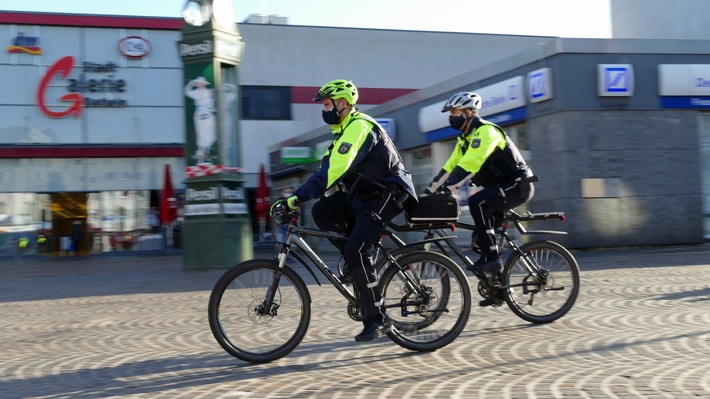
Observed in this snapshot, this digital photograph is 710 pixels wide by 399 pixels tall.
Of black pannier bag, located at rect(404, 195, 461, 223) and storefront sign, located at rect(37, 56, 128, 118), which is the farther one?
storefront sign, located at rect(37, 56, 128, 118)

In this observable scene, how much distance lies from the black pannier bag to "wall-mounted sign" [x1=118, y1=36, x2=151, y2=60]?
90.4 feet

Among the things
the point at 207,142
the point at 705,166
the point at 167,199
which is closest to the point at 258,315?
the point at 207,142

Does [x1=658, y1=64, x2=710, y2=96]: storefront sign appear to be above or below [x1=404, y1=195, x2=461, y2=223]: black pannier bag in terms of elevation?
Answer: above

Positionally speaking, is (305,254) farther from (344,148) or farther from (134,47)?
(134,47)

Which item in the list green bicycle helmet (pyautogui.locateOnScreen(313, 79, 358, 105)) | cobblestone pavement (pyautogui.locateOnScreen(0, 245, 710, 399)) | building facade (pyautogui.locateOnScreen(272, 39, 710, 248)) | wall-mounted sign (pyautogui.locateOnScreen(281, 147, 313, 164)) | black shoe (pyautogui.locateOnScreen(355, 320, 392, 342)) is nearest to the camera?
cobblestone pavement (pyautogui.locateOnScreen(0, 245, 710, 399))

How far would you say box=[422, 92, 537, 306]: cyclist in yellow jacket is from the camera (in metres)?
5.96

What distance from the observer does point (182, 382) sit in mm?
4617

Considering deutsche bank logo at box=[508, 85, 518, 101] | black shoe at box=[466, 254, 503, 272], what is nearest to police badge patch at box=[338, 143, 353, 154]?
black shoe at box=[466, 254, 503, 272]

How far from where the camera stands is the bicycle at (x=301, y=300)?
16.5 feet

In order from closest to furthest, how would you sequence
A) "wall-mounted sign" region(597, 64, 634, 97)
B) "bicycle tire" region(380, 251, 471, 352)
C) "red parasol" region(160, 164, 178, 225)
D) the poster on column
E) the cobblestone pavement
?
the cobblestone pavement
"bicycle tire" region(380, 251, 471, 352)
the poster on column
"wall-mounted sign" region(597, 64, 634, 97)
"red parasol" region(160, 164, 178, 225)

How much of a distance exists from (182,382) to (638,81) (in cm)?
1374

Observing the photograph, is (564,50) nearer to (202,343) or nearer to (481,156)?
(481,156)

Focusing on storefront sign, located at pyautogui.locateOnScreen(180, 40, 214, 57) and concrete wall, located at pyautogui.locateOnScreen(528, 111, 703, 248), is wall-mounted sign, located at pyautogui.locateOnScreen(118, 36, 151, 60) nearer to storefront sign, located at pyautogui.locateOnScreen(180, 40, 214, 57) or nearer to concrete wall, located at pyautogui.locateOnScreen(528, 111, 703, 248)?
storefront sign, located at pyautogui.locateOnScreen(180, 40, 214, 57)

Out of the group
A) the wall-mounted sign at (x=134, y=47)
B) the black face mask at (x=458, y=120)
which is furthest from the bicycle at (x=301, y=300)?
the wall-mounted sign at (x=134, y=47)
